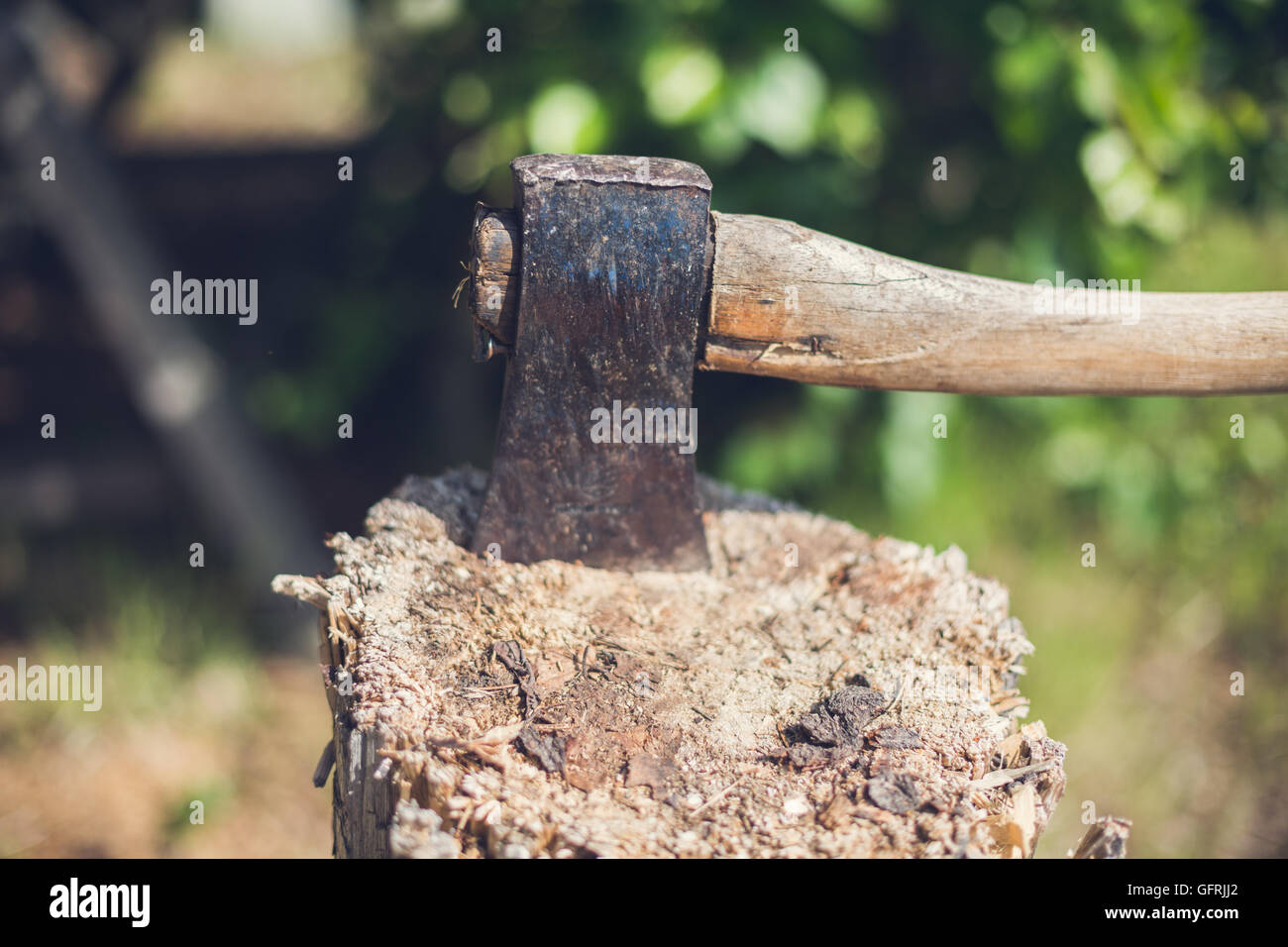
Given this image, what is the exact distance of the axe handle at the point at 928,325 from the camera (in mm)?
1416

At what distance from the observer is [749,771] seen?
118 centimetres

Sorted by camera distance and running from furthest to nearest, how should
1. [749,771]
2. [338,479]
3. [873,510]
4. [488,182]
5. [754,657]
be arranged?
[338,479], [873,510], [488,182], [754,657], [749,771]

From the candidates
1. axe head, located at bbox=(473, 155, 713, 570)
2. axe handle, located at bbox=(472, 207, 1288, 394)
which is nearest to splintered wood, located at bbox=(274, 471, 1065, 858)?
axe head, located at bbox=(473, 155, 713, 570)

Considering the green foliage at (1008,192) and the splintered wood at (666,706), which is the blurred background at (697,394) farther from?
the splintered wood at (666,706)

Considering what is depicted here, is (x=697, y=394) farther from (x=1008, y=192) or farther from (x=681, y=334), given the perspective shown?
(x=681, y=334)

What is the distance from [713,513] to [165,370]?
234cm

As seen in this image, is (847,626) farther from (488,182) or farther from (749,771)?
(488,182)

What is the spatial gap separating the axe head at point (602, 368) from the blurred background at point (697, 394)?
0.82 meters

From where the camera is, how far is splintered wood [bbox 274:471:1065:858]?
1080mm

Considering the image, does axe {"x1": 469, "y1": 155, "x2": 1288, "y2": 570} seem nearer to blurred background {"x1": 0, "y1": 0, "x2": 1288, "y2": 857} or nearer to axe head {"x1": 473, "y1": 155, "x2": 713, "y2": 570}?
axe head {"x1": 473, "y1": 155, "x2": 713, "y2": 570}

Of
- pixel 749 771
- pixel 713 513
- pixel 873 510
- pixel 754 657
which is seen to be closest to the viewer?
pixel 749 771

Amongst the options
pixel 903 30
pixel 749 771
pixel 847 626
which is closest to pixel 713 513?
pixel 847 626

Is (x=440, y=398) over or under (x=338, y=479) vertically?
over

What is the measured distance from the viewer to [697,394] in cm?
299
